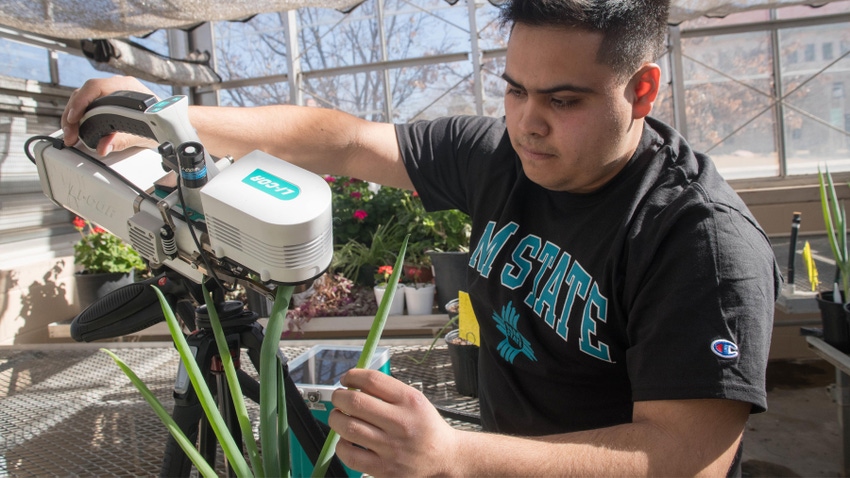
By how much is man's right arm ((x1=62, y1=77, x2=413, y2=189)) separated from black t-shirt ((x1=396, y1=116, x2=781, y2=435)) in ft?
0.22

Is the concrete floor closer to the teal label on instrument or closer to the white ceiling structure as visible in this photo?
the white ceiling structure

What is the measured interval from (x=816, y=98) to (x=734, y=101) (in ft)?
2.15

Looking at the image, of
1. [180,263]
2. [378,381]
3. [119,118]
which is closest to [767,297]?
[378,381]

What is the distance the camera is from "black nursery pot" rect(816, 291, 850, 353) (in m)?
1.89

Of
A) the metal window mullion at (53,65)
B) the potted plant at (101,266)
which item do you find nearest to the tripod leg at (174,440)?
the potted plant at (101,266)

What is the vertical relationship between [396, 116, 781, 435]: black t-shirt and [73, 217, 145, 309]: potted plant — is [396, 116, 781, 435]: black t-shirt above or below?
above

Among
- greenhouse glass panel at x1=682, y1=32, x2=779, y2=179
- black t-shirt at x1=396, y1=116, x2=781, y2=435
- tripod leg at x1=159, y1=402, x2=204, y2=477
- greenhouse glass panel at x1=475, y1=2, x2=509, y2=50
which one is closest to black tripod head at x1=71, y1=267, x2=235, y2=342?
tripod leg at x1=159, y1=402, x2=204, y2=477

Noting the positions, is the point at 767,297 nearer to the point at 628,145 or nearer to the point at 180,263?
the point at 628,145

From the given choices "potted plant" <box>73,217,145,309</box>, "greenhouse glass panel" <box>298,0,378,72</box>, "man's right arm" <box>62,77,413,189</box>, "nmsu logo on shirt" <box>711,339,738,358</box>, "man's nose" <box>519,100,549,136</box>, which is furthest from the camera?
"greenhouse glass panel" <box>298,0,378,72</box>

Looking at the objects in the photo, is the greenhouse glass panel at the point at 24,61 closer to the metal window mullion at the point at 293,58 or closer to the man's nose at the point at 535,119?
the metal window mullion at the point at 293,58

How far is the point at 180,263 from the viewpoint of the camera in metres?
0.86

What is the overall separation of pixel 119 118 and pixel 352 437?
587 millimetres

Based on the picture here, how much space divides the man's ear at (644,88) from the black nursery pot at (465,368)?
715mm

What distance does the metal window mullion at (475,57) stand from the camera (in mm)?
5566
